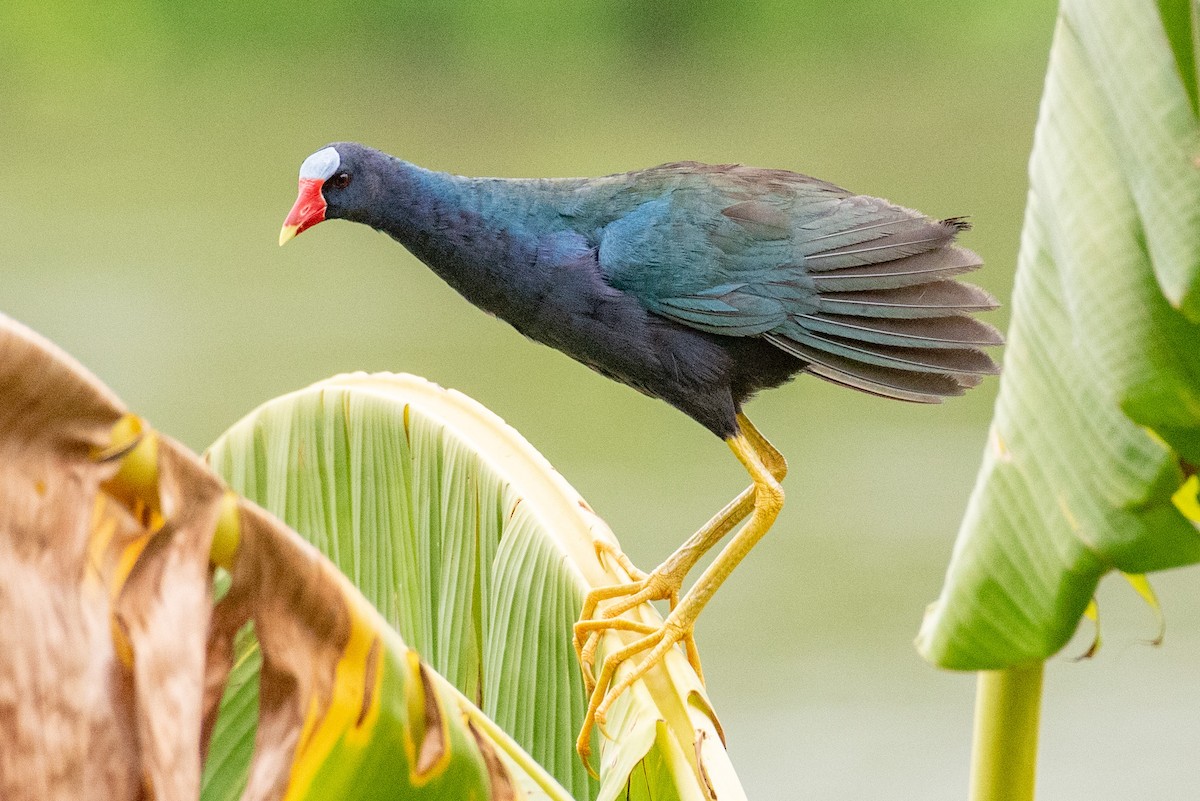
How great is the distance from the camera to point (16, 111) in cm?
300

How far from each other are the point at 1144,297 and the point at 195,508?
0.90ft

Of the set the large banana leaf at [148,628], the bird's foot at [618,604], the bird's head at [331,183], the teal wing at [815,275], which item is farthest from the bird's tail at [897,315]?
the large banana leaf at [148,628]

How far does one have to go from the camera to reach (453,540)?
0.71 meters

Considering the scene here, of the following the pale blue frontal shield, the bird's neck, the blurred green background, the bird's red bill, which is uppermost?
the pale blue frontal shield

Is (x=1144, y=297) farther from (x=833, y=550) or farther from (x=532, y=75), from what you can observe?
(x=532, y=75)

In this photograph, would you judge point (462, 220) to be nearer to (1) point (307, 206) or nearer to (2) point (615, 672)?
(1) point (307, 206)

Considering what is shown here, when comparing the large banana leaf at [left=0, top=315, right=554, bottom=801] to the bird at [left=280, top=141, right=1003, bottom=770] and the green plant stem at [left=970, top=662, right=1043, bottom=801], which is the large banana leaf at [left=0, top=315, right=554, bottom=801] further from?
the bird at [left=280, top=141, right=1003, bottom=770]

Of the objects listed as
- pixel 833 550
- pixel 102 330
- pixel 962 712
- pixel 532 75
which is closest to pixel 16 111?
pixel 102 330

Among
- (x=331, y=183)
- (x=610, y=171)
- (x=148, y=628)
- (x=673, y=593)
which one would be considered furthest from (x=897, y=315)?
(x=610, y=171)

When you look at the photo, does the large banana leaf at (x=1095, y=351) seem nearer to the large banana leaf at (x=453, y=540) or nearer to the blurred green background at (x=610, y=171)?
the large banana leaf at (x=453, y=540)

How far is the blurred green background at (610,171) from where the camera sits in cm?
169

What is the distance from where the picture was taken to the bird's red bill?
2.59ft

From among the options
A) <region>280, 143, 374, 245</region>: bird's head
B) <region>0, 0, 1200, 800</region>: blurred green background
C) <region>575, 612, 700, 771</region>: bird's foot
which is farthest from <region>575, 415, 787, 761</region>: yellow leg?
<region>0, 0, 1200, 800</region>: blurred green background

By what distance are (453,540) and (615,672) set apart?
144 mm
